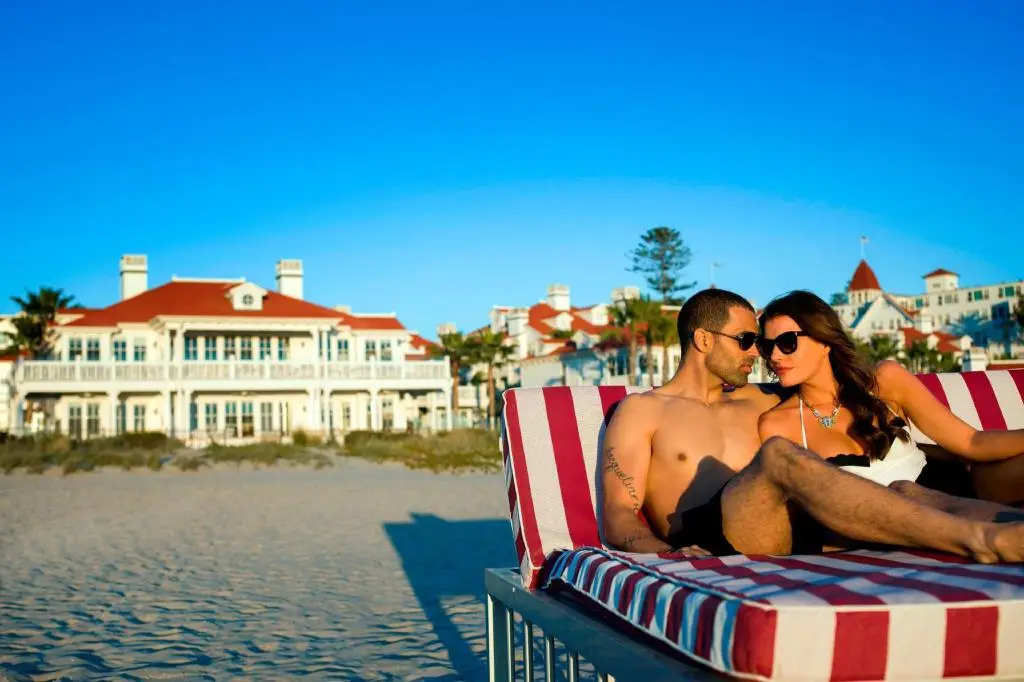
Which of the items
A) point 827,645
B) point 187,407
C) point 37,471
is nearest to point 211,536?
point 827,645

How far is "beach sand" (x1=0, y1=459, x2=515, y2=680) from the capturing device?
5.13 meters

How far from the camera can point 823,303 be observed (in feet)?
11.1

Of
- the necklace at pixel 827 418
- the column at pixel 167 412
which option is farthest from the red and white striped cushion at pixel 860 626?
the column at pixel 167 412

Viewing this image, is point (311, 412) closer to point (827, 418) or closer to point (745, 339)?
point (745, 339)

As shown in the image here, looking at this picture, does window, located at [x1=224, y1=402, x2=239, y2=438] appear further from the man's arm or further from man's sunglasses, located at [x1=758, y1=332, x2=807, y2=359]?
man's sunglasses, located at [x1=758, y1=332, x2=807, y2=359]

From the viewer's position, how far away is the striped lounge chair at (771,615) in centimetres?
171

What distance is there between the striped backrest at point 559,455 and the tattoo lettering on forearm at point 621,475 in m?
0.28

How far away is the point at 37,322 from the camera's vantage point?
1601 inches

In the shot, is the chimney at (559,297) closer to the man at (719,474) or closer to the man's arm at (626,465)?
the man at (719,474)

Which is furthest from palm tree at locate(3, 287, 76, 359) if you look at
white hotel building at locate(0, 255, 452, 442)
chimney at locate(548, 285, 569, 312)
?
chimney at locate(548, 285, 569, 312)

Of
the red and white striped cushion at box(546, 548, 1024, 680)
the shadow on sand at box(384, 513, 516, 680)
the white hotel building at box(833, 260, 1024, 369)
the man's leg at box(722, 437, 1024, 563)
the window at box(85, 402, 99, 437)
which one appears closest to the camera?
the red and white striped cushion at box(546, 548, 1024, 680)

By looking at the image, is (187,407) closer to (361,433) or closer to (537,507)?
(361,433)

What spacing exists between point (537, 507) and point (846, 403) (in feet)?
3.67

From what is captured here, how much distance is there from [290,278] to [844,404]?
41611 mm
